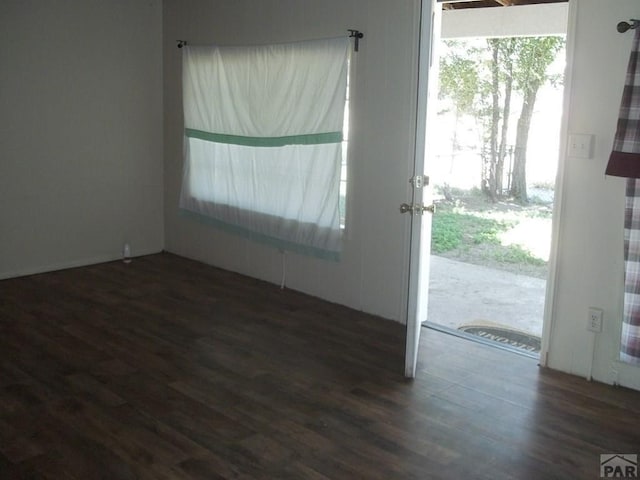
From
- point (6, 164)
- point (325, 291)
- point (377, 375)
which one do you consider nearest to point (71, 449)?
point (377, 375)

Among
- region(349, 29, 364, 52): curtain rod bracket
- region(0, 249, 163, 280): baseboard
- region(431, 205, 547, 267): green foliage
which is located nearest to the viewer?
region(349, 29, 364, 52): curtain rod bracket

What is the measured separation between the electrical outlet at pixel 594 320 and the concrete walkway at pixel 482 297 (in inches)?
51.0

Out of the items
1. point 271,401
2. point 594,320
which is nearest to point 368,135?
point 594,320

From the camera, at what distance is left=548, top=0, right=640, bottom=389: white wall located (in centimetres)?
307

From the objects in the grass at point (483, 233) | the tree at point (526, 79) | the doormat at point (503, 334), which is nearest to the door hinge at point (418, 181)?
the doormat at point (503, 334)

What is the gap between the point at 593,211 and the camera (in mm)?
3207

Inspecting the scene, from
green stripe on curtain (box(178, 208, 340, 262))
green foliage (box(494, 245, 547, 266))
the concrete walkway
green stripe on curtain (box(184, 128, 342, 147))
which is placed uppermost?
green stripe on curtain (box(184, 128, 342, 147))

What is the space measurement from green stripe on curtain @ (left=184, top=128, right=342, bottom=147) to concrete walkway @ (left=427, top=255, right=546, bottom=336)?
1.46 meters

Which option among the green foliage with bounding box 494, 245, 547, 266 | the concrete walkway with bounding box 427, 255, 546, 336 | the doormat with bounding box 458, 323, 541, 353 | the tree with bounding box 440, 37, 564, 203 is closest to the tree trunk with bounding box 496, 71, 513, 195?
the tree with bounding box 440, 37, 564, 203

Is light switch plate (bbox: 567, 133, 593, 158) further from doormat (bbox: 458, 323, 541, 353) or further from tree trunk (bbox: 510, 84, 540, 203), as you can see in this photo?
tree trunk (bbox: 510, 84, 540, 203)

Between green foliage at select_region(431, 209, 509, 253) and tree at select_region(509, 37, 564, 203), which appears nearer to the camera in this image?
tree at select_region(509, 37, 564, 203)

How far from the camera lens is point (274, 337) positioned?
3867 millimetres

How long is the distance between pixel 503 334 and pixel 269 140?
2.17 metres

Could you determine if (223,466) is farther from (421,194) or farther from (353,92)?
(353,92)
